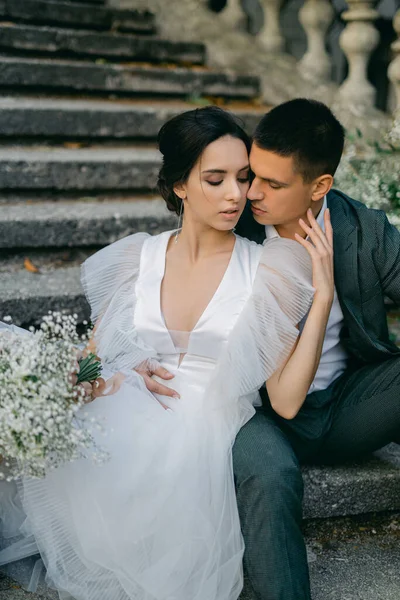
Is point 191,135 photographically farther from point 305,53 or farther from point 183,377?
point 305,53

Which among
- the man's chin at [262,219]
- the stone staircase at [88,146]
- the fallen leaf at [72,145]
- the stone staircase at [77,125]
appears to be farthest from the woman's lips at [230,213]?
the fallen leaf at [72,145]

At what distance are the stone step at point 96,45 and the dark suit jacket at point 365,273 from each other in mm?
3187

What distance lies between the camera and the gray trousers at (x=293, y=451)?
2.20m

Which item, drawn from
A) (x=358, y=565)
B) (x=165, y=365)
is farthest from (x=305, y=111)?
(x=358, y=565)

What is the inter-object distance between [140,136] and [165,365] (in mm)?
2514

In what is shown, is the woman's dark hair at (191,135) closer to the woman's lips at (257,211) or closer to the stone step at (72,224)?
the woman's lips at (257,211)

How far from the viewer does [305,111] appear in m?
2.55

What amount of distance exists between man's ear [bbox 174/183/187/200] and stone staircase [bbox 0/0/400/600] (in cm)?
100

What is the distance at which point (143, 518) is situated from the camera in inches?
88.9

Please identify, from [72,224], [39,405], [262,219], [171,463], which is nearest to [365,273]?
[262,219]

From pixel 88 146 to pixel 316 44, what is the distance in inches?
68.1

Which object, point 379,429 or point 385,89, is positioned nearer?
point 379,429

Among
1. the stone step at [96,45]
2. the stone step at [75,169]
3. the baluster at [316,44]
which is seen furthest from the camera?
the stone step at [96,45]

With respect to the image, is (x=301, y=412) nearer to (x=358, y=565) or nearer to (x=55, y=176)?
(x=358, y=565)
